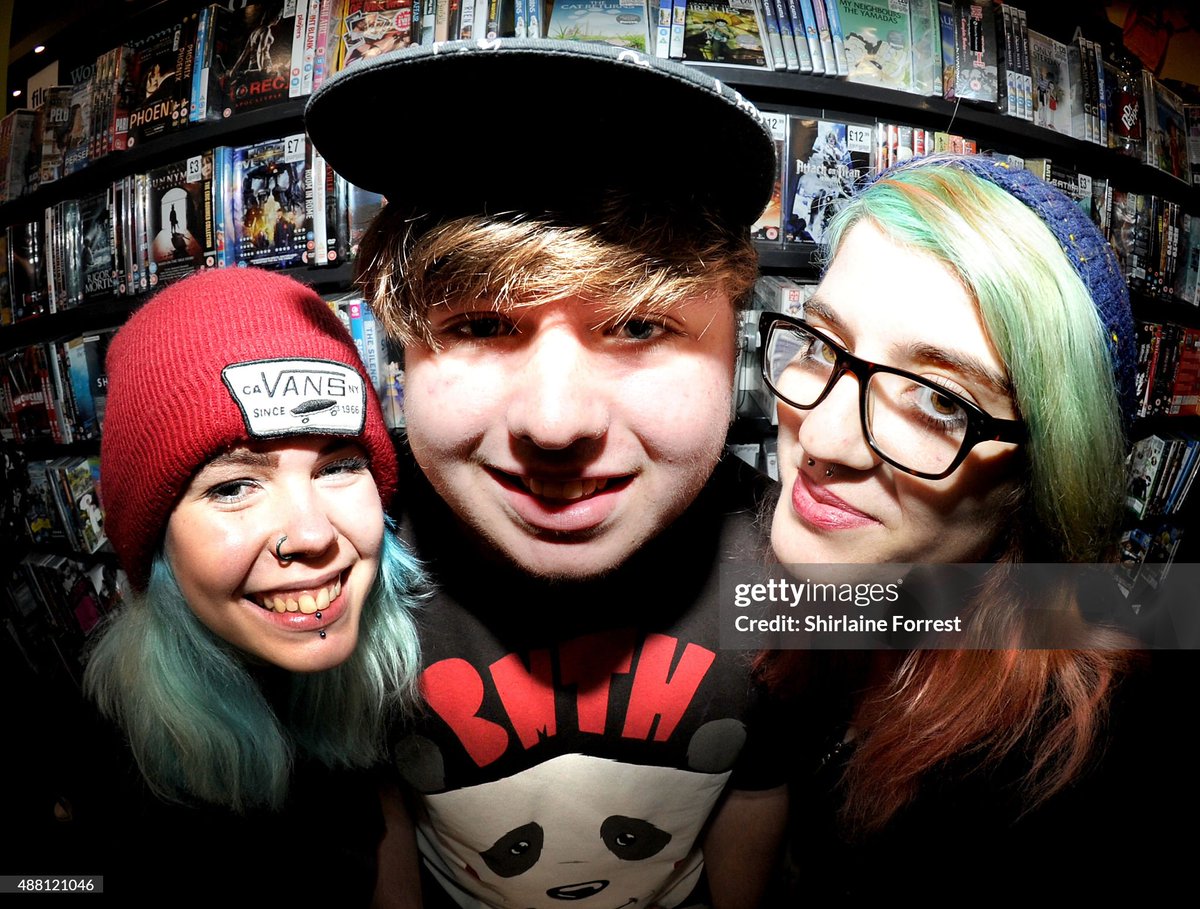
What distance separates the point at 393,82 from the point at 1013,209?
0.77m

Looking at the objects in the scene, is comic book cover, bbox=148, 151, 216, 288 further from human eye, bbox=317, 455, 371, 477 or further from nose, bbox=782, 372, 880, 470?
nose, bbox=782, 372, 880, 470

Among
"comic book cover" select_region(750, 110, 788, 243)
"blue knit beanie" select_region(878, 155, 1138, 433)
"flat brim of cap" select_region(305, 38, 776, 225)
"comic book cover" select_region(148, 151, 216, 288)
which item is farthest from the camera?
"comic book cover" select_region(148, 151, 216, 288)

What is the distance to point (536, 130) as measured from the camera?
0.69m

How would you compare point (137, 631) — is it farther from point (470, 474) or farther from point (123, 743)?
point (470, 474)

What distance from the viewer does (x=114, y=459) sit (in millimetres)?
811

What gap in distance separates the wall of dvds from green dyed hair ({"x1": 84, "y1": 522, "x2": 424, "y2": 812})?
0.70 meters

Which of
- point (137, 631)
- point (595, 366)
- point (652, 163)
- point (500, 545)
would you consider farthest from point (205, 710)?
point (652, 163)

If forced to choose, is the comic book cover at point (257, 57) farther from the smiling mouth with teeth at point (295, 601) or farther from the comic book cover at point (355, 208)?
the smiling mouth with teeth at point (295, 601)

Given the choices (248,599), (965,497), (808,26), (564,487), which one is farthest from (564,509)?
(808,26)

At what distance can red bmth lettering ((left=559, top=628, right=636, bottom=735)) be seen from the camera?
0.94m

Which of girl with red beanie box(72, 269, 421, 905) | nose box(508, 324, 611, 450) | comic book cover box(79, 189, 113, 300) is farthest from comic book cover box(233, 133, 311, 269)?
nose box(508, 324, 611, 450)

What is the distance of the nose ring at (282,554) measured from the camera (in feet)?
2.38

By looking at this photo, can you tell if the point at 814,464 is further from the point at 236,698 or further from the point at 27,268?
the point at 27,268

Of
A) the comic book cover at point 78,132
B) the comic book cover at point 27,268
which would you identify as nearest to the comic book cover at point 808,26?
the comic book cover at point 78,132
